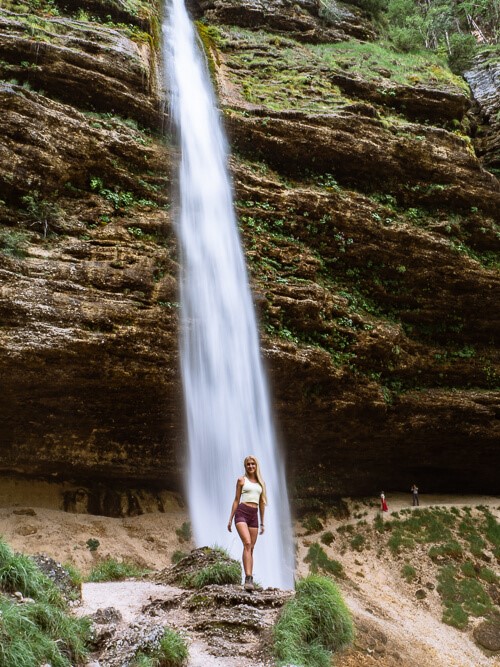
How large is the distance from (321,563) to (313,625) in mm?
8640

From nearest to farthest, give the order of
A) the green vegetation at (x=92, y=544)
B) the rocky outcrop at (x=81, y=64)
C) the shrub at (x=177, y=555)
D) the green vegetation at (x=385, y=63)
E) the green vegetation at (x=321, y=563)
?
the green vegetation at (x=92, y=544), the shrub at (x=177, y=555), the rocky outcrop at (x=81, y=64), the green vegetation at (x=321, y=563), the green vegetation at (x=385, y=63)

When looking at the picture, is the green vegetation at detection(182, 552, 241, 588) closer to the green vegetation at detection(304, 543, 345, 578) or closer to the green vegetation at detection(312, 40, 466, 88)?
the green vegetation at detection(304, 543, 345, 578)

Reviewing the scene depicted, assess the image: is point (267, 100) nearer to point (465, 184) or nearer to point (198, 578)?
point (465, 184)

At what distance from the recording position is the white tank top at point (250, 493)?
228 inches

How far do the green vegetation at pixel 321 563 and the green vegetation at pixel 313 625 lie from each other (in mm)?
8005

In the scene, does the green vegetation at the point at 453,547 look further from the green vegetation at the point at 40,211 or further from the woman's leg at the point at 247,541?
the green vegetation at the point at 40,211

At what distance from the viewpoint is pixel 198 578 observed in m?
6.55

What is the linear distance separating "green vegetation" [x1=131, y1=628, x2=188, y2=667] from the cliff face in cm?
696

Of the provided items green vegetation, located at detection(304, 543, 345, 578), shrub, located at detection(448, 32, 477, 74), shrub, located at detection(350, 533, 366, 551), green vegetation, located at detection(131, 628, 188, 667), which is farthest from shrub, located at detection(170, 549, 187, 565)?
shrub, located at detection(448, 32, 477, 74)

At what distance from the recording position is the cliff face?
10906mm

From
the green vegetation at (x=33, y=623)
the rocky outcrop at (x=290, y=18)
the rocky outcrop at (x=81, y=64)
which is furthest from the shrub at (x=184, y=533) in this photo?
the rocky outcrop at (x=290, y=18)

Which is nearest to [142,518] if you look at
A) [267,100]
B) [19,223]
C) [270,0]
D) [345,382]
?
[345,382]

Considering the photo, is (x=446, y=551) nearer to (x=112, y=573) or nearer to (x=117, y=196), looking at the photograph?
(x=112, y=573)

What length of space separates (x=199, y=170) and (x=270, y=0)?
516 inches
